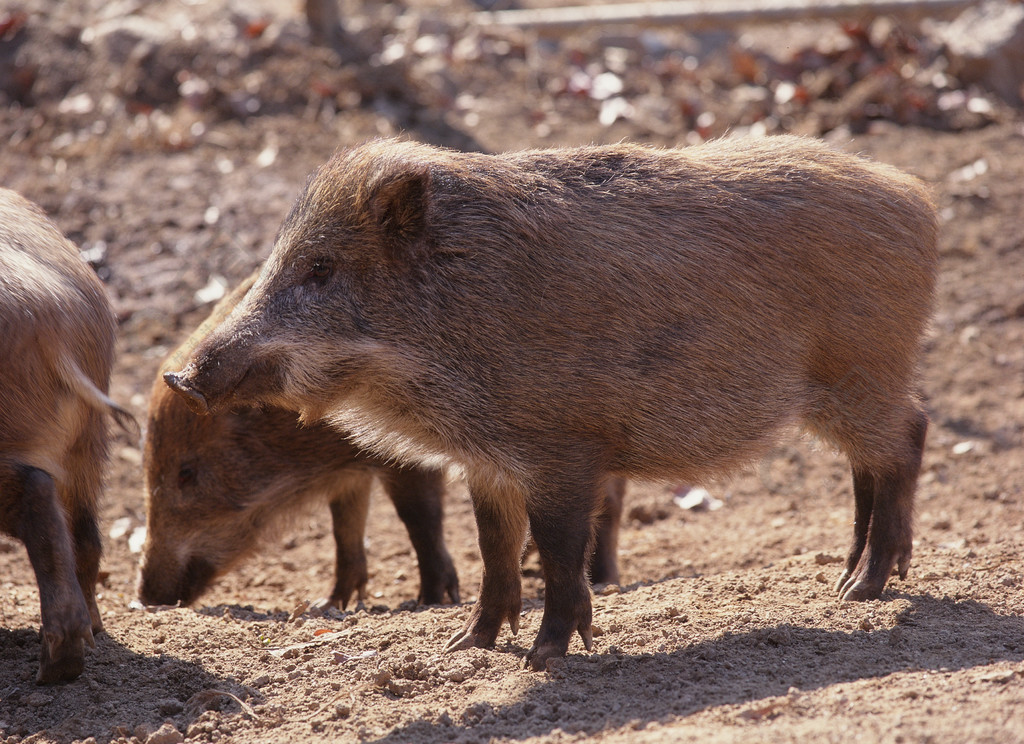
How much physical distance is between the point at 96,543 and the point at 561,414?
1.81 meters

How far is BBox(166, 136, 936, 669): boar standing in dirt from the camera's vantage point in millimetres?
3674

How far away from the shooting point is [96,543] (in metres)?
4.21

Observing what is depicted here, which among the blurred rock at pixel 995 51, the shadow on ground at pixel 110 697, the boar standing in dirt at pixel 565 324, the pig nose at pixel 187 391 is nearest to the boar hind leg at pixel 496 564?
the boar standing in dirt at pixel 565 324

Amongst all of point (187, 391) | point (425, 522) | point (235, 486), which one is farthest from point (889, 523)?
point (235, 486)

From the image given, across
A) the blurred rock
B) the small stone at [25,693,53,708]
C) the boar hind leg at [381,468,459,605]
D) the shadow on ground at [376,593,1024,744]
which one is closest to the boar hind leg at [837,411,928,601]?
the shadow on ground at [376,593,1024,744]

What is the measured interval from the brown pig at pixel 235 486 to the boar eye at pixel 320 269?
1105 millimetres

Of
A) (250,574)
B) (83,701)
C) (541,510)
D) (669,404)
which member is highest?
(669,404)

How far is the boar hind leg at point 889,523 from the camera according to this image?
13.6 ft

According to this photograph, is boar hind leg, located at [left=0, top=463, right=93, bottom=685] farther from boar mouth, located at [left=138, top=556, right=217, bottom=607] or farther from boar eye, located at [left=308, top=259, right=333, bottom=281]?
boar mouth, located at [left=138, top=556, right=217, bottom=607]

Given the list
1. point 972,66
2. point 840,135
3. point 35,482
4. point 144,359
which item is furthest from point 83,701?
point 972,66

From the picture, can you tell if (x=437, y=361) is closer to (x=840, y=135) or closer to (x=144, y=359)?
(x=144, y=359)

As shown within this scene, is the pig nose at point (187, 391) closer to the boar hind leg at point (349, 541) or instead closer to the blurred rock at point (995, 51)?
the boar hind leg at point (349, 541)

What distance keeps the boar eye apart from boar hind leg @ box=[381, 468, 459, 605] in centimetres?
147

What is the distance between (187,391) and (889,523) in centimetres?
249
